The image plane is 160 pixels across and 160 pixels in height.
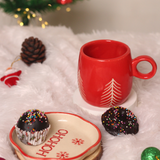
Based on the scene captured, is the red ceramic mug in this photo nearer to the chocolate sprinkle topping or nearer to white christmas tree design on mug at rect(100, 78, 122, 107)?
white christmas tree design on mug at rect(100, 78, 122, 107)

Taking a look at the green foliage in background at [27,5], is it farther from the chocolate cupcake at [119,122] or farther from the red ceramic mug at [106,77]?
the chocolate cupcake at [119,122]

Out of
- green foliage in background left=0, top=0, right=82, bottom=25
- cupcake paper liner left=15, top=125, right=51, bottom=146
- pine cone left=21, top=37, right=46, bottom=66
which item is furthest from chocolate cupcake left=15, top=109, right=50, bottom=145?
green foliage in background left=0, top=0, right=82, bottom=25

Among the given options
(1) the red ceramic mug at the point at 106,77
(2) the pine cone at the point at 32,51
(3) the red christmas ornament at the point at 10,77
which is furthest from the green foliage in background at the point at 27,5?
(1) the red ceramic mug at the point at 106,77

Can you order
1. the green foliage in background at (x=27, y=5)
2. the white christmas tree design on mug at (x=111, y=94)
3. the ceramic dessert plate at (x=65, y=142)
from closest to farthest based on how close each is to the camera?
the ceramic dessert plate at (x=65, y=142) < the white christmas tree design on mug at (x=111, y=94) < the green foliage in background at (x=27, y=5)

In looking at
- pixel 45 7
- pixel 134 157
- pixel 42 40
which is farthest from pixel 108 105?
pixel 45 7

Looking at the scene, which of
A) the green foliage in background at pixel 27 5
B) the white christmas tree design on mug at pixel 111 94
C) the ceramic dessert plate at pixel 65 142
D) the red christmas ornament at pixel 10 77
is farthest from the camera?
the green foliage in background at pixel 27 5

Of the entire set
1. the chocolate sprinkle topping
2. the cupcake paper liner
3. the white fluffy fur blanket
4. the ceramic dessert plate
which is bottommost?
the white fluffy fur blanket
